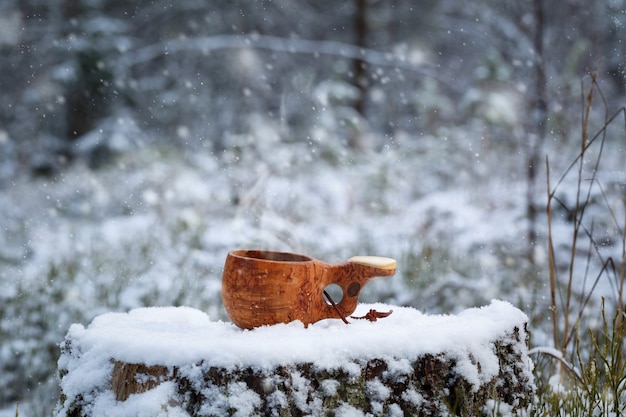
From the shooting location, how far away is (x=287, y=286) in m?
1.76

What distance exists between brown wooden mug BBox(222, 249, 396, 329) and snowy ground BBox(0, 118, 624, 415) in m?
2.29

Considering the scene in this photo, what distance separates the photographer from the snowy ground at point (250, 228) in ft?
14.5

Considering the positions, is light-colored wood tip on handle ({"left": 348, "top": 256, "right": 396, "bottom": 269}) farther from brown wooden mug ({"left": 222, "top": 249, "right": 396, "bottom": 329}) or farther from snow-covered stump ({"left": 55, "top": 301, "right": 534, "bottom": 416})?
snow-covered stump ({"left": 55, "top": 301, "right": 534, "bottom": 416})

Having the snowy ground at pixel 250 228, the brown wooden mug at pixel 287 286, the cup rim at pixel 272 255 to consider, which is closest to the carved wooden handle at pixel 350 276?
the brown wooden mug at pixel 287 286

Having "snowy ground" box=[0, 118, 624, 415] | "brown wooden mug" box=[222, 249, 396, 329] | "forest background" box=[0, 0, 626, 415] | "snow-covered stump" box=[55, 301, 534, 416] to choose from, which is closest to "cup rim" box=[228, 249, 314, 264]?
"brown wooden mug" box=[222, 249, 396, 329]

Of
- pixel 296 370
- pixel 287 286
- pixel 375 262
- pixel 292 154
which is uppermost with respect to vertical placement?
pixel 292 154

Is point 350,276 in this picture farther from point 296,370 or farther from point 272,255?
point 296,370

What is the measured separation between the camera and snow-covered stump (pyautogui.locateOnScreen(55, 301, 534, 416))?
1482 mm

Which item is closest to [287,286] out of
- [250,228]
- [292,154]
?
[250,228]

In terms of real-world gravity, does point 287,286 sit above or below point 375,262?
below

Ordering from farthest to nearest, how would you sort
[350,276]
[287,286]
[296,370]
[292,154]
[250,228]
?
[292,154] → [250,228] → [350,276] → [287,286] → [296,370]

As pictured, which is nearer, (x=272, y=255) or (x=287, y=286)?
(x=287, y=286)

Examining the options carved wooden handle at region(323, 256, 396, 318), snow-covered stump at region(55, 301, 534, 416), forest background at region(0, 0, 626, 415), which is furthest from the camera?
forest background at region(0, 0, 626, 415)

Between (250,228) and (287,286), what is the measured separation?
12.3 ft
